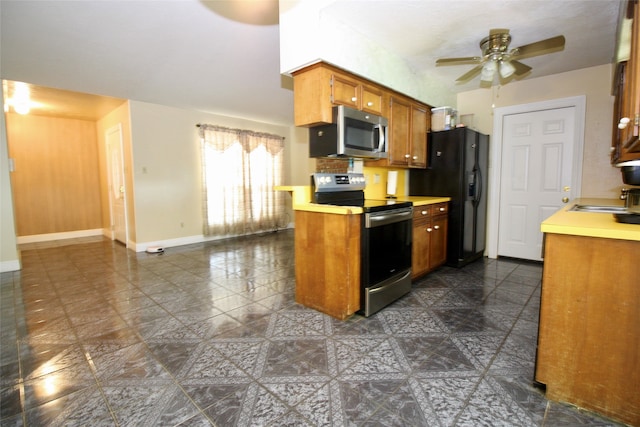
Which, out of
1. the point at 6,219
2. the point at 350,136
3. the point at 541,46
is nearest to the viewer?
the point at 541,46

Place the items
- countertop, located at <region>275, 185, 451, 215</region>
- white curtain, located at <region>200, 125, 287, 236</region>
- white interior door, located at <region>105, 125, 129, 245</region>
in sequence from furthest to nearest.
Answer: white curtain, located at <region>200, 125, 287, 236</region>
white interior door, located at <region>105, 125, 129, 245</region>
countertop, located at <region>275, 185, 451, 215</region>

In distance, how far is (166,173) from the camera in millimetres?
5320

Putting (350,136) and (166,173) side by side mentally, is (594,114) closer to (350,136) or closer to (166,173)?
(350,136)

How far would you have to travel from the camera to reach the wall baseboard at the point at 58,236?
584cm

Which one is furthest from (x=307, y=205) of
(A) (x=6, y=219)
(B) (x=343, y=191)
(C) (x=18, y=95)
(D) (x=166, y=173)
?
(C) (x=18, y=95)

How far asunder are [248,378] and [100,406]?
29.0 inches

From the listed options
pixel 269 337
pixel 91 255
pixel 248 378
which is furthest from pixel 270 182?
pixel 248 378

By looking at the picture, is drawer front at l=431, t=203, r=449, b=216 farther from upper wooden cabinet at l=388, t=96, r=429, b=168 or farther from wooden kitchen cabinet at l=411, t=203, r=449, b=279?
upper wooden cabinet at l=388, t=96, r=429, b=168

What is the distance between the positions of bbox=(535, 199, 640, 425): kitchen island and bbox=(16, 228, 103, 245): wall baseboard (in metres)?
7.93

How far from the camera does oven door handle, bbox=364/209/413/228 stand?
2.41 metres

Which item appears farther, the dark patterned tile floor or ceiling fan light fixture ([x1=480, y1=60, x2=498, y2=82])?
ceiling fan light fixture ([x1=480, y1=60, x2=498, y2=82])

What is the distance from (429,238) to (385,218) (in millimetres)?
1147

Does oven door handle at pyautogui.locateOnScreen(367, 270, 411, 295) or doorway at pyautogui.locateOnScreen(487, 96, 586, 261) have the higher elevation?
doorway at pyautogui.locateOnScreen(487, 96, 586, 261)

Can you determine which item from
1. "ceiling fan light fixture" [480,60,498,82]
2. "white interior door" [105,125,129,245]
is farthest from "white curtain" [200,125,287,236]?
"ceiling fan light fixture" [480,60,498,82]
